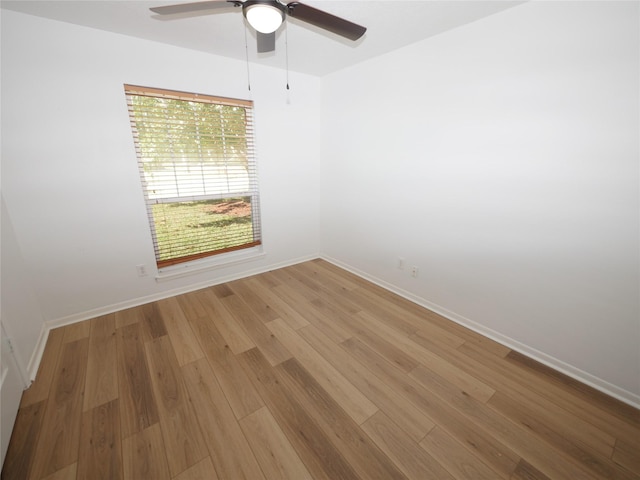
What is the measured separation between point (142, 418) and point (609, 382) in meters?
2.76

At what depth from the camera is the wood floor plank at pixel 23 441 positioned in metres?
1.18

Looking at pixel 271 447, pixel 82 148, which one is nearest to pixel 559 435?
pixel 271 447

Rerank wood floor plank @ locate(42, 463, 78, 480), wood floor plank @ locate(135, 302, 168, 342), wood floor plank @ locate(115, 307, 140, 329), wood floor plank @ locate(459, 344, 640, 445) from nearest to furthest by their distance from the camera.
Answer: wood floor plank @ locate(42, 463, 78, 480) < wood floor plank @ locate(459, 344, 640, 445) < wood floor plank @ locate(135, 302, 168, 342) < wood floor plank @ locate(115, 307, 140, 329)

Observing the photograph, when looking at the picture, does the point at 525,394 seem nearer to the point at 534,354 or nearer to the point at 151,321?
the point at 534,354

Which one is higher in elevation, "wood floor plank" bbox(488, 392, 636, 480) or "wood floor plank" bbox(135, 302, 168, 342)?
"wood floor plank" bbox(135, 302, 168, 342)

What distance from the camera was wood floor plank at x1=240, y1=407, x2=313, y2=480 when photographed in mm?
1192

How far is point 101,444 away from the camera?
130 cm

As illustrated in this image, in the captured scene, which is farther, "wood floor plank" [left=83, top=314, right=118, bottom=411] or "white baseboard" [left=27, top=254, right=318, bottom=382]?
"white baseboard" [left=27, top=254, right=318, bottom=382]

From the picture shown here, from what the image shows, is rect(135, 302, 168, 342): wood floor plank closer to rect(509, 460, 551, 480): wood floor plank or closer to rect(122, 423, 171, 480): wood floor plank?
rect(122, 423, 171, 480): wood floor plank

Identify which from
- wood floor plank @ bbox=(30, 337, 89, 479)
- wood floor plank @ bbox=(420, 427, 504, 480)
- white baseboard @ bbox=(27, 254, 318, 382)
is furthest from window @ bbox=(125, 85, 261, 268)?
wood floor plank @ bbox=(420, 427, 504, 480)

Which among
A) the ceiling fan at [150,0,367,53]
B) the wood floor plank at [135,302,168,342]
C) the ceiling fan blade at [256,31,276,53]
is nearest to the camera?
the ceiling fan at [150,0,367,53]

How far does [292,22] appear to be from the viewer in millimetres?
1842

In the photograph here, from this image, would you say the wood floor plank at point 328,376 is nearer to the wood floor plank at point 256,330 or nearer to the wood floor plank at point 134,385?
the wood floor plank at point 256,330

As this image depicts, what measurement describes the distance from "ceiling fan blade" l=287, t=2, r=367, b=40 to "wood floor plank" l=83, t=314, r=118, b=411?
2374 millimetres
